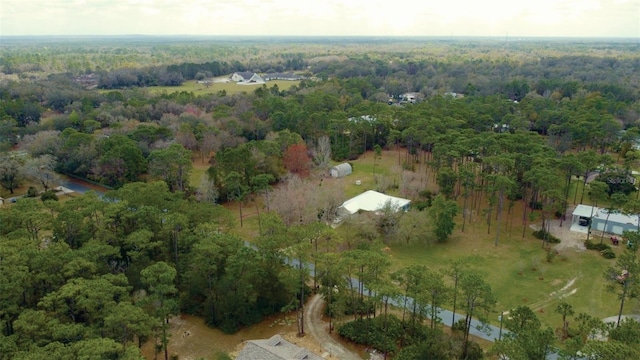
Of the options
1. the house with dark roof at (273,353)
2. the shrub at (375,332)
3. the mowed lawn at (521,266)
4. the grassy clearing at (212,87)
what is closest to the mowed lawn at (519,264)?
the mowed lawn at (521,266)

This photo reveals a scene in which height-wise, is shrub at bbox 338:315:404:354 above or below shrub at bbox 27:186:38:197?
below

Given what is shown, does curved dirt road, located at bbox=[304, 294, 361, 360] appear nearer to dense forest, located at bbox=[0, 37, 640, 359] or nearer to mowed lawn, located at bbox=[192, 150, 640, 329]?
dense forest, located at bbox=[0, 37, 640, 359]

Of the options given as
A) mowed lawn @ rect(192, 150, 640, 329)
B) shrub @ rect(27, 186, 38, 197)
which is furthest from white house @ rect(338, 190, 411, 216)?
shrub @ rect(27, 186, 38, 197)

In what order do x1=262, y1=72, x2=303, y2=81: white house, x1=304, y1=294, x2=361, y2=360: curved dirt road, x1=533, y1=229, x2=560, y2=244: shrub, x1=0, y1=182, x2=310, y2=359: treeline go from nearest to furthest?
x1=0, y1=182, x2=310, y2=359: treeline
x1=304, y1=294, x2=361, y2=360: curved dirt road
x1=533, y1=229, x2=560, y2=244: shrub
x1=262, y1=72, x2=303, y2=81: white house

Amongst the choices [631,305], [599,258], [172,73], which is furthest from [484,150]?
[172,73]

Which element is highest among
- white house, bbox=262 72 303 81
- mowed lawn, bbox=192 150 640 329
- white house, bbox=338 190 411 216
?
white house, bbox=262 72 303 81

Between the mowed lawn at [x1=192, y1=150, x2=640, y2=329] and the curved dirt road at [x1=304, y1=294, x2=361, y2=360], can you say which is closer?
the curved dirt road at [x1=304, y1=294, x2=361, y2=360]

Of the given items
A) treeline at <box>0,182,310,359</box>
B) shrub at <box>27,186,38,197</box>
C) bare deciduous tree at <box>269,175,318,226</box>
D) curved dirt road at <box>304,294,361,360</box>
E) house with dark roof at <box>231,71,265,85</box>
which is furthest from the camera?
house with dark roof at <box>231,71,265,85</box>
